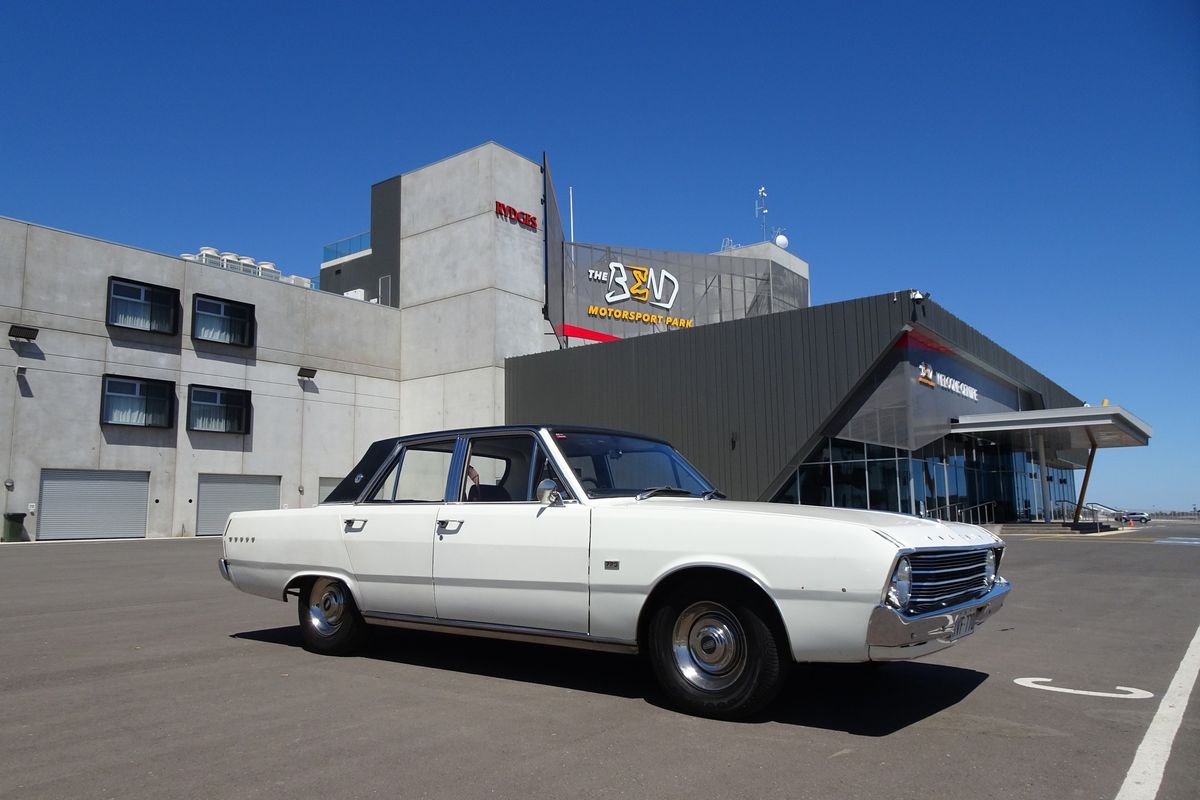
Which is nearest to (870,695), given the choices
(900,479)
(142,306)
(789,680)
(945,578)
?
(789,680)

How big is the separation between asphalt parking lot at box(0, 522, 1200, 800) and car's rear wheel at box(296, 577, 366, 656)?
0.15 metres

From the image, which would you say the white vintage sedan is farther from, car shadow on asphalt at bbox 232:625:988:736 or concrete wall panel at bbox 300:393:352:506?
concrete wall panel at bbox 300:393:352:506

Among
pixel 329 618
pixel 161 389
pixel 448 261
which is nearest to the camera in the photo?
pixel 329 618

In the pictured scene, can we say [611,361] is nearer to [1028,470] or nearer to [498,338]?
[498,338]

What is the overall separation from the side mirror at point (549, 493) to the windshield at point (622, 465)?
7.2 inches

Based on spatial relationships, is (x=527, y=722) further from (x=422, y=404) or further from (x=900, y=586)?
(x=422, y=404)

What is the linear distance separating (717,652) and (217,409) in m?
28.5

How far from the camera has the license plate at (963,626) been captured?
4.29 metres

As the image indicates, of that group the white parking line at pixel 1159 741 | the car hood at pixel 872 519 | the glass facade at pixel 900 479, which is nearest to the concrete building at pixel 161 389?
the glass facade at pixel 900 479

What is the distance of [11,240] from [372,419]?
13805mm

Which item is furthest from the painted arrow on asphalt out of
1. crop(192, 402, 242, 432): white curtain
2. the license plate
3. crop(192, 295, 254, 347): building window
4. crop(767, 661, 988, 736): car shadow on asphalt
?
crop(192, 295, 254, 347): building window

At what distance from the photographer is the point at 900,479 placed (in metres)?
25.5

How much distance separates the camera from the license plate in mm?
4285

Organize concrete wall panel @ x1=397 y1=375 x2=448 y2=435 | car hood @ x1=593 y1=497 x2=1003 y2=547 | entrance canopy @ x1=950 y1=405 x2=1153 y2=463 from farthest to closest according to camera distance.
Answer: concrete wall panel @ x1=397 y1=375 x2=448 y2=435 < entrance canopy @ x1=950 y1=405 x2=1153 y2=463 < car hood @ x1=593 y1=497 x2=1003 y2=547
